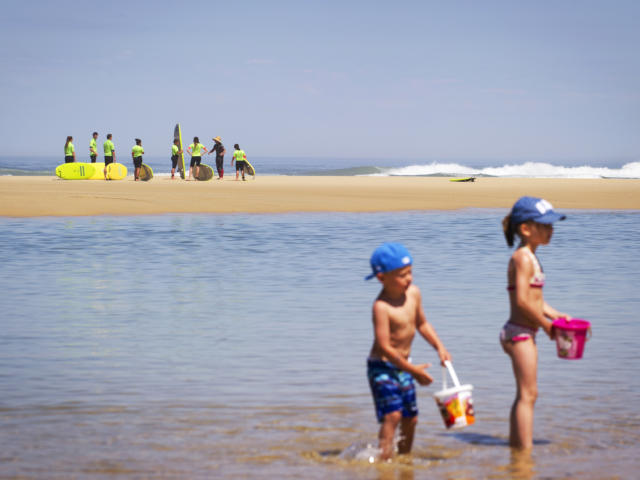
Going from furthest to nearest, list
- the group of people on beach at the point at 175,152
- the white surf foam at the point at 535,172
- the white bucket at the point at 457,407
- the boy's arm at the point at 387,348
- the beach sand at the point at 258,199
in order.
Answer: the white surf foam at the point at 535,172, the group of people on beach at the point at 175,152, the beach sand at the point at 258,199, the white bucket at the point at 457,407, the boy's arm at the point at 387,348

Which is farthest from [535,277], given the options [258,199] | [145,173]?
[145,173]

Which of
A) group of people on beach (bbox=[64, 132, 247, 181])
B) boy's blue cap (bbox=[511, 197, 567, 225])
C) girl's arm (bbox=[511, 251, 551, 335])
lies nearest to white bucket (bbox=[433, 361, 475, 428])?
girl's arm (bbox=[511, 251, 551, 335])

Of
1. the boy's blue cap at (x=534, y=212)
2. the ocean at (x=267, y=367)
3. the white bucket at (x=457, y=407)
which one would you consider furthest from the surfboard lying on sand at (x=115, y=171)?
the white bucket at (x=457, y=407)

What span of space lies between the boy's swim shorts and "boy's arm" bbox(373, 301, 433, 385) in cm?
8

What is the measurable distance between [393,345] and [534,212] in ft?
3.37

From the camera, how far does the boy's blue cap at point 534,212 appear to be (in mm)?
4988

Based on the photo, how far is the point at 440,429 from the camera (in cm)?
551

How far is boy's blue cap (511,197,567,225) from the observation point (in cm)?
499

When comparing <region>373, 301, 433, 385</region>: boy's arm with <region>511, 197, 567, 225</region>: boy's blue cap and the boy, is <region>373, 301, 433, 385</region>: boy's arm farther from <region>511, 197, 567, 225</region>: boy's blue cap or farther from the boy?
<region>511, 197, 567, 225</region>: boy's blue cap

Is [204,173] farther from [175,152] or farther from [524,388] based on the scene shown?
[524,388]

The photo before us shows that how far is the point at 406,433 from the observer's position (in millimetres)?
4902

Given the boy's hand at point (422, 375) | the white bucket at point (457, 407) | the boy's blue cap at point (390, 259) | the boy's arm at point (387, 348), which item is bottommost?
the white bucket at point (457, 407)

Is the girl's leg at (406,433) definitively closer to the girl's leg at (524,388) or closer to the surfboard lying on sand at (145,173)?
the girl's leg at (524,388)

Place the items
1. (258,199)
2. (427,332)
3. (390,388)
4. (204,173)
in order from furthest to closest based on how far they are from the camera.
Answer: (204,173) → (258,199) → (427,332) → (390,388)
